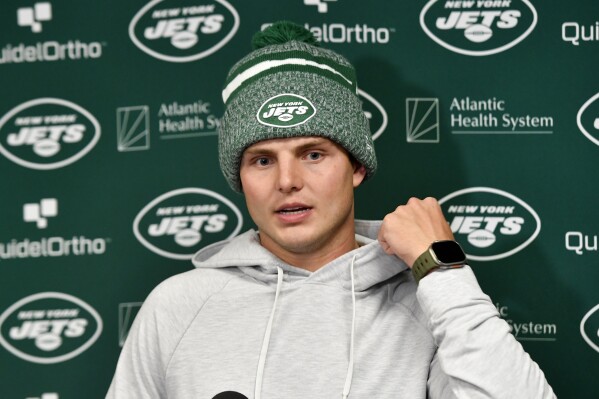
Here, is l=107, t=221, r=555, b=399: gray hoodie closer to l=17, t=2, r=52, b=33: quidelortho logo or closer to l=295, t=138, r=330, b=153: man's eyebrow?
l=295, t=138, r=330, b=153: man's eyebrow

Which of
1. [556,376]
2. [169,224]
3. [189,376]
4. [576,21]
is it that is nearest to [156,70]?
[169,224]

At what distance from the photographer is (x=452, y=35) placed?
191cm

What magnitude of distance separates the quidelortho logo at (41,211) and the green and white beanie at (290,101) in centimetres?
61

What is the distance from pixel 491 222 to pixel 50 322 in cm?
121

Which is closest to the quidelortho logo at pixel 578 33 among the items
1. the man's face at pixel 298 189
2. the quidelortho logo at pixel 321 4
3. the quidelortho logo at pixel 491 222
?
the quidelortho logo at pixel 491 222

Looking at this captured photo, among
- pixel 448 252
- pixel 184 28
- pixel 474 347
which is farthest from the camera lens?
pixel 184 28

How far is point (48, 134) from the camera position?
78.4 inches

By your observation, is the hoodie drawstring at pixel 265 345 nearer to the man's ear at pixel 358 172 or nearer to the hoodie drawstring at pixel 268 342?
the hoodie drawstring at pixel 268 342

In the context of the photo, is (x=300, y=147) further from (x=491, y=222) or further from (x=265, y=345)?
(x=491, y=222)

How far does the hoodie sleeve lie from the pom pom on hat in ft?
2.12

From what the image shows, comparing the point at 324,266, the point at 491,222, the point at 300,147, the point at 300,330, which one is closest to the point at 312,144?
the point at 300,147

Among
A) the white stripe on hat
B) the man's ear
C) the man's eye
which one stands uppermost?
the white stripe on hat

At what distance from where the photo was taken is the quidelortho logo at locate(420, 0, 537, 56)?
1.89m

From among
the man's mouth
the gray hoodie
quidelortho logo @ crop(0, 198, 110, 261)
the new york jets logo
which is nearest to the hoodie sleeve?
the gray hoodie
